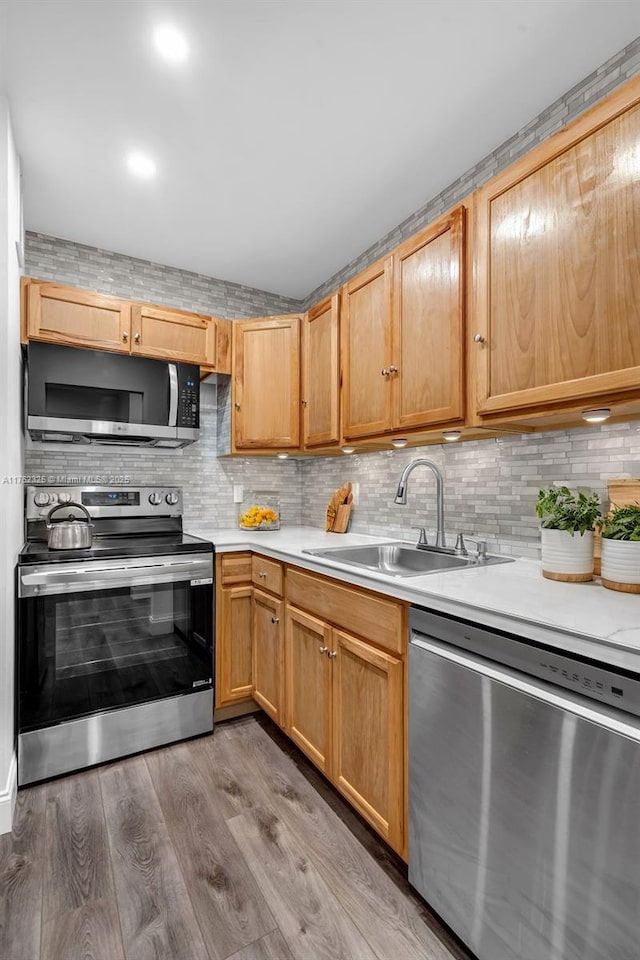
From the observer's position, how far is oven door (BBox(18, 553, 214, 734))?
1930 millimetres

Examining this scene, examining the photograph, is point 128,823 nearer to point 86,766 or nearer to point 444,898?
point 86,766

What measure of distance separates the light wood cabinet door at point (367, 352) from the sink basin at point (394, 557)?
0.55 meters

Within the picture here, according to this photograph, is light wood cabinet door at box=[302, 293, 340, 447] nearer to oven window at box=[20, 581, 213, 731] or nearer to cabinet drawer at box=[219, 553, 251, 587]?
cabinet drawer at box=[219, 553, 251, 587]

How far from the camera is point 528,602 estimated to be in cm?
118

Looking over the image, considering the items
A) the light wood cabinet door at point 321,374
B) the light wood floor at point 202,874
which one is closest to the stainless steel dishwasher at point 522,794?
the light wood floor at point 202,874

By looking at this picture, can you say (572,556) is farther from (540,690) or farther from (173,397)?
(173,397)

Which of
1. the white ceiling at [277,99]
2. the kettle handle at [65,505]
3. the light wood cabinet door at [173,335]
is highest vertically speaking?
the white ceiling at [277,99]

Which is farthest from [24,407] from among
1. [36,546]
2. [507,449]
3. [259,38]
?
[507,449]

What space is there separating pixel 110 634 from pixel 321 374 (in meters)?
1.63

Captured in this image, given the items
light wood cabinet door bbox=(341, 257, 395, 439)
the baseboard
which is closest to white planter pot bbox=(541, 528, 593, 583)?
light wood cabinet door bbox=(341, 257, 395, 439)

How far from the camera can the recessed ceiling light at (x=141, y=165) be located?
6.52ft

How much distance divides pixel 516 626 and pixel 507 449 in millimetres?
1024

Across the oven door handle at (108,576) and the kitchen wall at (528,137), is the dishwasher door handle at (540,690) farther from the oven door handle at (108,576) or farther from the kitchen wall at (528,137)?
the kitchen wall at (528,137)

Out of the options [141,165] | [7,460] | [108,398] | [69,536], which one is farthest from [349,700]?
[141,165]
